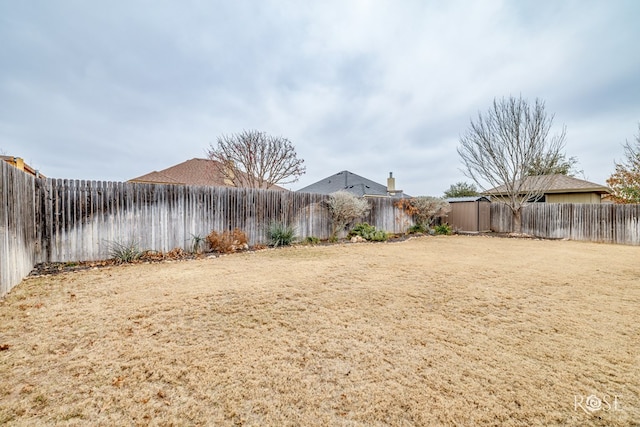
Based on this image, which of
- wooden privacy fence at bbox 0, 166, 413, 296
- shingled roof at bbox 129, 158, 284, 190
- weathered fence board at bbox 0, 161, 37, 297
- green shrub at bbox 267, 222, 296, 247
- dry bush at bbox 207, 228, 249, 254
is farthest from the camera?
shingled roof at bbox 129, 158, 284, 190

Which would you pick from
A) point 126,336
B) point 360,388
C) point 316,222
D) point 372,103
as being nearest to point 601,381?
point 360,388

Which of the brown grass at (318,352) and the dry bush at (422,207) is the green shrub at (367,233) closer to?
the dry bush at (422,207)

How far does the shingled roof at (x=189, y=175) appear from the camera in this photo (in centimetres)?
1683

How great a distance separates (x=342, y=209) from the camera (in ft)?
31.1

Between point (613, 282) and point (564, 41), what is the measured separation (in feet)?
26.0

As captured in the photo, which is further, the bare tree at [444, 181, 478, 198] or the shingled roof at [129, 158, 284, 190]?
the bare tree at [444, 181, 478, 198]

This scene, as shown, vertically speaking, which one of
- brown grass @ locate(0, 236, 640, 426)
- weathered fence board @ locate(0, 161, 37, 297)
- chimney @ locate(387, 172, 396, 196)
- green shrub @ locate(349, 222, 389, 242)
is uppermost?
chimney @ locate(387, 172, 396, 196)

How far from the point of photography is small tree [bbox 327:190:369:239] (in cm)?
945

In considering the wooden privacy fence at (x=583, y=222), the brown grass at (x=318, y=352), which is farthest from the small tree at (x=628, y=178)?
the brown grass at (x=318, y=352)

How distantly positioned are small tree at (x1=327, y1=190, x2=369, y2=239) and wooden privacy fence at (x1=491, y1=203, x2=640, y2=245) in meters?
8.83

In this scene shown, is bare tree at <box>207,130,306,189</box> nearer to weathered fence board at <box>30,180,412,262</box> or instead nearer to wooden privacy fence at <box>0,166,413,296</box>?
weathered fence board at <box>30,180,412,262</box>

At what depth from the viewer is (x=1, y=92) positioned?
6.91 metres

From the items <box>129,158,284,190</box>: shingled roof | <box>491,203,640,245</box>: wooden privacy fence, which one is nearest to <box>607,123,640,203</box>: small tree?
<box>491,203,640,245</box>: wooden privacy fence

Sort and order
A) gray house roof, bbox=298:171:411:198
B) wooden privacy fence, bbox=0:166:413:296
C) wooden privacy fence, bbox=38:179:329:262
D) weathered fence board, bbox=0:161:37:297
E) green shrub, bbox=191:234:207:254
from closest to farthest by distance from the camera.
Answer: weathered fence board, bbox=0:161:37:297, wooden privacy fence, bbox=0:166:413:296, wooden privacy fence, bbox=38:179:329:262, green shrub, bbox=191:234:207:254, gray house roof, bbox=298:171:411:198
